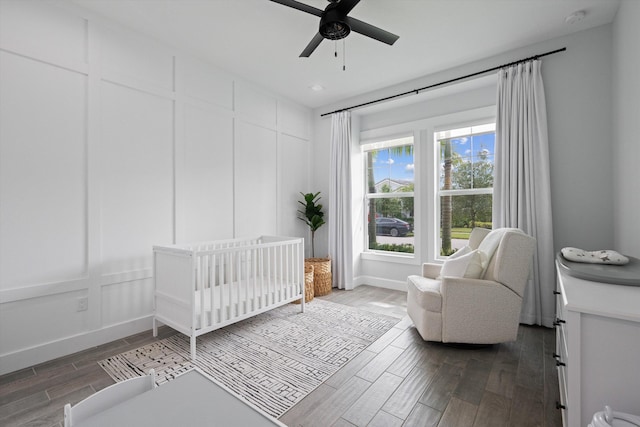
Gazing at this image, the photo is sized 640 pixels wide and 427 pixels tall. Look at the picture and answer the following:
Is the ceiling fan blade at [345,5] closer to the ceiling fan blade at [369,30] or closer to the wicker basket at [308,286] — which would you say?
the ceiling fan blade at [369,30]

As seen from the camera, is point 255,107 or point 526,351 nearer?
point 526,351

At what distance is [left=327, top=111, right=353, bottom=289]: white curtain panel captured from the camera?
4137mm

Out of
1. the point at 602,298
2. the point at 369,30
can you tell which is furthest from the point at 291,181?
the point at 602,298

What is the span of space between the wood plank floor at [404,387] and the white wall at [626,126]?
107 centimetres

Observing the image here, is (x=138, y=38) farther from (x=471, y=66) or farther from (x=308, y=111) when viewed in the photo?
(x=471, y=66)

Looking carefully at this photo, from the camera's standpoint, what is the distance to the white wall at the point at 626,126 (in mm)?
1910

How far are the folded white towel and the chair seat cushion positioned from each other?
0.88 metres

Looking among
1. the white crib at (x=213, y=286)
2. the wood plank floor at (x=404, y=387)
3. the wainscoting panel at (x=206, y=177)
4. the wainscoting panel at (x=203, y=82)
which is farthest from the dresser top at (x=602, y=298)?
the wainscoting panel at (x=203, y=82)

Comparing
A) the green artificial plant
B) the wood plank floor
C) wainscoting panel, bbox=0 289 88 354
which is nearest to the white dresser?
the wood plank floor

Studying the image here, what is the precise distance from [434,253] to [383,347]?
5.77ft

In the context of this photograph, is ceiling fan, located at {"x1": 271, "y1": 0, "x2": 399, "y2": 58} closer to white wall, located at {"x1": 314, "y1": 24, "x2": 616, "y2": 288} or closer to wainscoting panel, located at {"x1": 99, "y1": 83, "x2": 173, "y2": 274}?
wainscoting panel, located at {"x1": 99, "y1": 83, "x2": 173, "y2": 274}

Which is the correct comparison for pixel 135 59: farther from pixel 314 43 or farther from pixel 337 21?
pixel 337 21

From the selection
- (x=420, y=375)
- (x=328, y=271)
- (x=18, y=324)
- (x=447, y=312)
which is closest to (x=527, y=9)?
(x=447, y=312)

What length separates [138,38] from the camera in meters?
2.67
